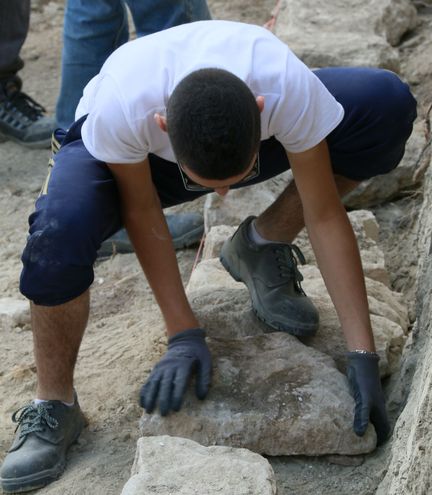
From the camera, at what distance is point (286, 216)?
299 cm

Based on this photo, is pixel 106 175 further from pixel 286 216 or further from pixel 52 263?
pixel 286 216

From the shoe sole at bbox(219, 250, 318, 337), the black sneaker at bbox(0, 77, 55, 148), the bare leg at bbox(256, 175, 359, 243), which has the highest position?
the bare leg at bbox(256, 175, 359, 243)

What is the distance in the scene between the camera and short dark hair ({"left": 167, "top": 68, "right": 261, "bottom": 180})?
204 centimetres

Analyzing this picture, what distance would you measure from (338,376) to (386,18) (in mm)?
2982

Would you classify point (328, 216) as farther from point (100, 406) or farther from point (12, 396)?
point (12, 396)

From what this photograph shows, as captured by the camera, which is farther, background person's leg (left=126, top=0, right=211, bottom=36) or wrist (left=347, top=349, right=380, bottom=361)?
background person's leg (left=126, top=0, right=211, bottom=36)

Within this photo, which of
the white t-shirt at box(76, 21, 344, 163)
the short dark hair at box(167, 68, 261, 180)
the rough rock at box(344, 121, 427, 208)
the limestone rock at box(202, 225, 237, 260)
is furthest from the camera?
the rough rock at box(344, 121, 427, 208)

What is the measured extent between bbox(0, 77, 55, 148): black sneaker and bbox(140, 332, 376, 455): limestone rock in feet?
8.57

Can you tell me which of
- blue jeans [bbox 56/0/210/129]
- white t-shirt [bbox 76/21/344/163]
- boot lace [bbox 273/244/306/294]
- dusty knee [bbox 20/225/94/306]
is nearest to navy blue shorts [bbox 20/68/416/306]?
dusty knee [bbox 20/225/94/306]

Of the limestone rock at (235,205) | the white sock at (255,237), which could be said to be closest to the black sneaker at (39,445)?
the white sock at (255,237)

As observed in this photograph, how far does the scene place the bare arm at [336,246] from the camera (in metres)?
2.53

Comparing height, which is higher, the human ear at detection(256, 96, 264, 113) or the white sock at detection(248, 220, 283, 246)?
the human ear at detection(256, 96, 264, 113)

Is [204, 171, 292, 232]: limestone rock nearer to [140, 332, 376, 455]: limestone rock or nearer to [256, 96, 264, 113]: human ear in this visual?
[140, 332, 376, 455]: limestone rock

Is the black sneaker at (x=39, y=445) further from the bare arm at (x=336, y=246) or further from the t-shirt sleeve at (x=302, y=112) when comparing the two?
the t-shirt sleeve at (x=302, y=112)
